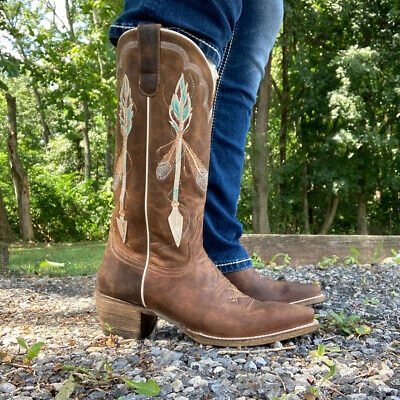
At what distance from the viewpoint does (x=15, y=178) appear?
14.0 metres

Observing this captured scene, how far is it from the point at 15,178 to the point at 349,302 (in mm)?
13381

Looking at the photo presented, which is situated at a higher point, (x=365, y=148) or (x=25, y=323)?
(x=365, y=148)

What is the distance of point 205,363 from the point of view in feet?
3.98

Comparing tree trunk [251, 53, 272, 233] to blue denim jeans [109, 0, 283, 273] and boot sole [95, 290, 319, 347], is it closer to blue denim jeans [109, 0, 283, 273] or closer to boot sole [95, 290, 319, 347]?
blue denim jeans [109, 0, 283, 273]

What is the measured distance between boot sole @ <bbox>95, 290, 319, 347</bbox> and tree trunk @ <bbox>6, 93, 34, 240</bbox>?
1331 cm

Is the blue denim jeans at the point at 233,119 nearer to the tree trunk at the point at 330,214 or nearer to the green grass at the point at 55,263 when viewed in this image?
the green grass at the point at 55,263

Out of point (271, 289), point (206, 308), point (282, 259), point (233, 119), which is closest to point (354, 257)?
point (282, 259)

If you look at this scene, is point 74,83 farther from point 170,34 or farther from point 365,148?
point 170,34

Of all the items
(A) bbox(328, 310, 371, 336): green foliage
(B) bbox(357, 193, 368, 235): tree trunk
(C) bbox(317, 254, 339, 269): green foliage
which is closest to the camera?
(A) bbox(328, 310, 371, 336): green foliage

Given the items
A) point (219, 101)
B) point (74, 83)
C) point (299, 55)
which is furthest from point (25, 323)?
point (299, 55)

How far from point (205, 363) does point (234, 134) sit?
0.77 meters

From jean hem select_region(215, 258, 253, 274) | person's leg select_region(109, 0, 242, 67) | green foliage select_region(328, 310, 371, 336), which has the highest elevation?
person's leg select_region(109, 0, 242, 67)

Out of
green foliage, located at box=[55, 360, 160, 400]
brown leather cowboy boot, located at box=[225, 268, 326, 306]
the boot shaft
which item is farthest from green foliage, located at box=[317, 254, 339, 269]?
green foliage, located at box=[55, 360, 160, 400]

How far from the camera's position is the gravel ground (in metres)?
1.05
